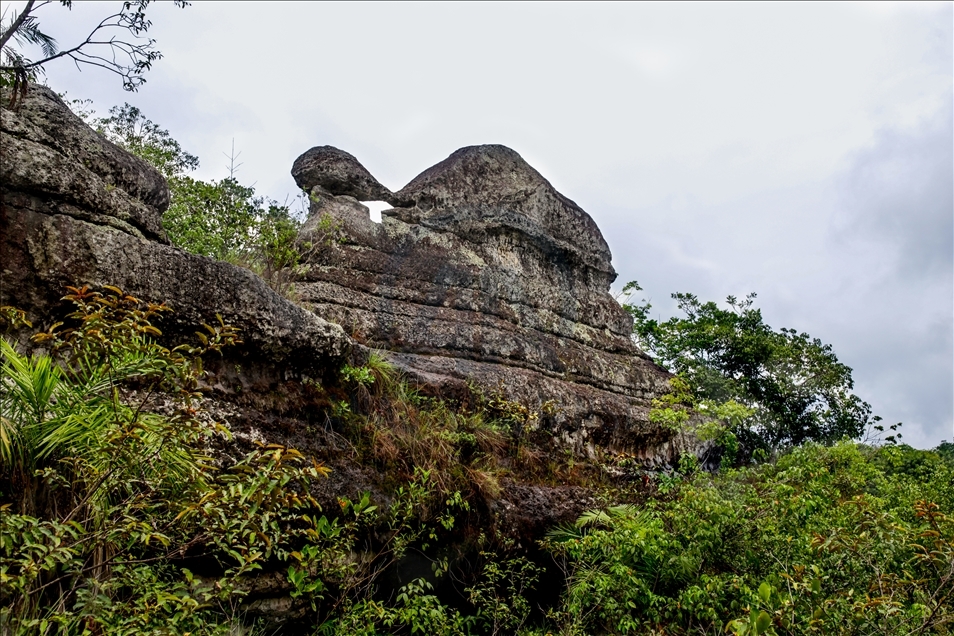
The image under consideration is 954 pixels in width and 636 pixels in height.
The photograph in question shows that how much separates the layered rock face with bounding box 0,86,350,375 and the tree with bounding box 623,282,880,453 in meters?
16.2

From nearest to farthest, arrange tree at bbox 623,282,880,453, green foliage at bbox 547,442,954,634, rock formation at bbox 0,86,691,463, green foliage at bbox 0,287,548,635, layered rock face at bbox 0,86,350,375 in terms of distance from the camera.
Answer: green foliage at bbox 0,287,548,635 → green foliage at bbox 547,442,954,634 → layered rock face at bbox 0,86,350,375 → rock formation at bbox 0,86,691,463 → tree at bbox 623,282,880,453

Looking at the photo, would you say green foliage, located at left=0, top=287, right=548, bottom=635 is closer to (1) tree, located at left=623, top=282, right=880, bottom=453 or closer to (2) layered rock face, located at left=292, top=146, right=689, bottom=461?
(2) layered rock face, located at left=292, top=146, right=689, bottom=461

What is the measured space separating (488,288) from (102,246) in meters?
6.50

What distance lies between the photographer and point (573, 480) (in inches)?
364

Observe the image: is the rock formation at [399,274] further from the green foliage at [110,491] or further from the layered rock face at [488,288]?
the green foliage at [110,491]

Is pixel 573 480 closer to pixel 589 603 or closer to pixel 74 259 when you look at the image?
pixel 589 603

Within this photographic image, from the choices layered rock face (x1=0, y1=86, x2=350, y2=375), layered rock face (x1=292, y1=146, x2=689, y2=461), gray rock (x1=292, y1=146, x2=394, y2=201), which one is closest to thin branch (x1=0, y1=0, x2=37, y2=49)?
layered rock face (x1=0, y1=86, x2=350, y2=375)

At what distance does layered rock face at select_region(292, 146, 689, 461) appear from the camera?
9.86 metres

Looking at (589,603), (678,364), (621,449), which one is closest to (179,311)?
(589,603)

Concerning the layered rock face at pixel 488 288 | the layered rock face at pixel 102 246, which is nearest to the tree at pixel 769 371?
the layered rock face at pixel 488 288

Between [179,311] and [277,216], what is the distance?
5552 mm

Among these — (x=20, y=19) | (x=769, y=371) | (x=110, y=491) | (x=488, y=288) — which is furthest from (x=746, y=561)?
(x=769, y=371)

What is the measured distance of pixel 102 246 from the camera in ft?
18.8

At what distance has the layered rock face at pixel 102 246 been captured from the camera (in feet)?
17.6
